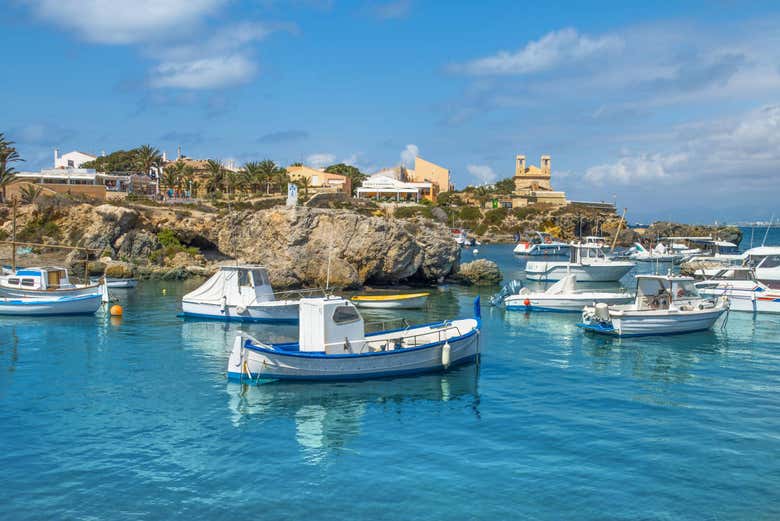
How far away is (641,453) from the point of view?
681 inches

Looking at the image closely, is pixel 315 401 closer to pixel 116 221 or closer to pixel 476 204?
pixel 116 221

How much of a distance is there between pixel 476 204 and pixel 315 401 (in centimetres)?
13150

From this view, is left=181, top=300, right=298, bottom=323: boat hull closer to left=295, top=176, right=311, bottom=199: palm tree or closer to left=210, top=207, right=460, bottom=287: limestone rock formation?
left=210, top=207, right=460, bottom=287: limestone rock formation

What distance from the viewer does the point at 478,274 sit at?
2235 inches

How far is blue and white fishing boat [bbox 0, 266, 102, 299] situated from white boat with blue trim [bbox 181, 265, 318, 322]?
21.5ft

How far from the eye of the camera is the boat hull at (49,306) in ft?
121

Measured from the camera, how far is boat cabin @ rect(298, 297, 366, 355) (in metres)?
23.9

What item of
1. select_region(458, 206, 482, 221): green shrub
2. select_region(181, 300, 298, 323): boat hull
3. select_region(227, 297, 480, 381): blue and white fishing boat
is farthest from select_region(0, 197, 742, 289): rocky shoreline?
select_region(458, 206, 482, 221): green shrub

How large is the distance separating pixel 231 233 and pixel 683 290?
37.1 metres

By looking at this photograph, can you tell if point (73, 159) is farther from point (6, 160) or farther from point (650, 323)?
Answer: point (650, 323)

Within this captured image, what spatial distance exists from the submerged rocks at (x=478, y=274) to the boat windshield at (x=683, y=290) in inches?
882

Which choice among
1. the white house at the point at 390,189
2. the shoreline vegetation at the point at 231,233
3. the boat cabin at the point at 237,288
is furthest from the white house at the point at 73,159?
the boat cabin at the point at 237,288

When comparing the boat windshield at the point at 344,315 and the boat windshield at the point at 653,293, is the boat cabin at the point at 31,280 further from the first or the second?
the boat windshield at the point at 653,293

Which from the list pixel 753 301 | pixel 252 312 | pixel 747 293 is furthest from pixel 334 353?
pixel 753 301
